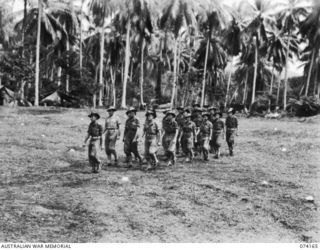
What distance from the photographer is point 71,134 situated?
17.4 metres

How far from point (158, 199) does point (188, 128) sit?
12.3 feet

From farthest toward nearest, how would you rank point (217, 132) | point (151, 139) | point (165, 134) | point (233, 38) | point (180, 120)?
point (233, 38)
point (217, 132)
point (180, 120)
point (165, 134)
point (151, 139)

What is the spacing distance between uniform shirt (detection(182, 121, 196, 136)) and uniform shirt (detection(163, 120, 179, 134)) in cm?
64

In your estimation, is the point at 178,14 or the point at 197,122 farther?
the point at 178,14

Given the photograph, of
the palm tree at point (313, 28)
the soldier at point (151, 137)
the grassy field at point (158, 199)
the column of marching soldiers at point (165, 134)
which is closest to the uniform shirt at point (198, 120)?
the column of marching soldiers at point (165, 134)

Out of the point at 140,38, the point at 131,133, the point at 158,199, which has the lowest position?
the point at 158,199

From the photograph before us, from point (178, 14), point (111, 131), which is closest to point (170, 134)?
point (111, 131)

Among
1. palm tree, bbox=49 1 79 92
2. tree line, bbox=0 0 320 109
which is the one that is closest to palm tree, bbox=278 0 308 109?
tree line, bbox=0 0 320 109

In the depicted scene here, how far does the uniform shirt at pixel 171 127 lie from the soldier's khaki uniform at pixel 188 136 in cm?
65

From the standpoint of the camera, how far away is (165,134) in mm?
11984

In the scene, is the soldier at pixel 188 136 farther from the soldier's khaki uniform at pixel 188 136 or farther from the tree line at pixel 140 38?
the tree line at pixel 140 38

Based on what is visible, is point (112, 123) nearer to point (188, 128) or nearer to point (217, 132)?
point (188, 128)

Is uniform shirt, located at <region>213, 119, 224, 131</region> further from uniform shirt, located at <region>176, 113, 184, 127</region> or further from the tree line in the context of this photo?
the tree line

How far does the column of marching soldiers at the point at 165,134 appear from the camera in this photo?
10.9 meters
